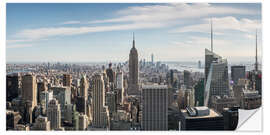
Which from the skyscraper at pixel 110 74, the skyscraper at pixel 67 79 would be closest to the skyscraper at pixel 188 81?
the skyscraper at pixel 110 74

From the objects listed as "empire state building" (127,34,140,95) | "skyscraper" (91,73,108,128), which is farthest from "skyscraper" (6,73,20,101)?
"empire state building" (127,34,140,95)

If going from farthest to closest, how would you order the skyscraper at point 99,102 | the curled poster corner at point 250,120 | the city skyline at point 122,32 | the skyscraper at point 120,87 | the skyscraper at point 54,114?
the skyscraper at point 120,87
the skyscraper at point 99,102
the skyscraper at point 54,114
the city skyline at point 122,32
the curled poster corner at point 250,120

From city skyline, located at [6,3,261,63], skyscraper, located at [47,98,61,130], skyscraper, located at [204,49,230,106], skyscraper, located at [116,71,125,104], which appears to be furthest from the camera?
skyscraper, located at [116,71,125,104]

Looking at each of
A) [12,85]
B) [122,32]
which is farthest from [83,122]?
[122,32]

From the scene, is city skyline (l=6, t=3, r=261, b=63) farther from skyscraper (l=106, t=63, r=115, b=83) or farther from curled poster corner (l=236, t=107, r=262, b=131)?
curled poster corner (l=236, t=107, r=262, b=131)

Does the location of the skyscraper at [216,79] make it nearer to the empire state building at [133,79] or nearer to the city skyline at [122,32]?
the city skyline at [122,32]

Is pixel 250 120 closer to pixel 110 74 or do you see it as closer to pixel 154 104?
pixel 154 104
